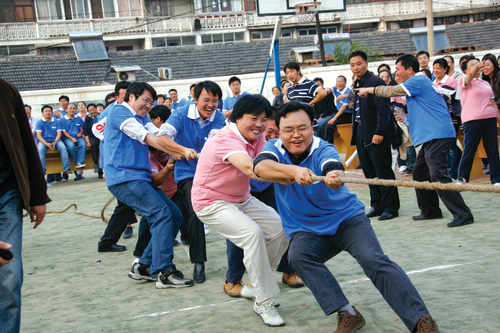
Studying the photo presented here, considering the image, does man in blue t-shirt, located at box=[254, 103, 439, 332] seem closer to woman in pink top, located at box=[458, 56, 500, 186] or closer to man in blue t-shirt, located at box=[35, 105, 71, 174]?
woman in pink top, located at box=[458, 56, 500, 186]

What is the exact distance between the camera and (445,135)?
539cm

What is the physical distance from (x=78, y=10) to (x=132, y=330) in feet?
116

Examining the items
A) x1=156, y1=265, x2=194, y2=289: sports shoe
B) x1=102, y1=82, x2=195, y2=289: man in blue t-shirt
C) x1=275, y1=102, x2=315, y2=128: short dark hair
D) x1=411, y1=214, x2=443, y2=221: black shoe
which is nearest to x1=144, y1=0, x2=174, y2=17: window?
x1=411, y1=214, x2=443, y2=221: black shoe

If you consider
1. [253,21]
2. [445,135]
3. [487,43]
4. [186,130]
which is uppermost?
[253,21]

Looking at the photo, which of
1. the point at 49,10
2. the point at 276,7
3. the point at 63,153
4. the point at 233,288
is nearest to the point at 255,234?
the point at 233,288

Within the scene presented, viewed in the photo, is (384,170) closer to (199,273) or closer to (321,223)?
(199,273)

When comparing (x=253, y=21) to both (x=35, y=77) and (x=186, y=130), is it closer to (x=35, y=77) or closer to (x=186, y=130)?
(x=35, y=77)

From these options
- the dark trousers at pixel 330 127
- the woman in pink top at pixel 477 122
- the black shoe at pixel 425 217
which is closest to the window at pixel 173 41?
the dark trousers at pixel 330 127

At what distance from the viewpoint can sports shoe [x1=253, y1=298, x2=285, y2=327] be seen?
3.27m

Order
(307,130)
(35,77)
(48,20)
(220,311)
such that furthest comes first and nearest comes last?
(48,20), (35,77), (220,311), (307,130)

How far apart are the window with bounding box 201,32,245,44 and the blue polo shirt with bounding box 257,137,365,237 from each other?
111 ft

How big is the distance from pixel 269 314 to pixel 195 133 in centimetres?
206

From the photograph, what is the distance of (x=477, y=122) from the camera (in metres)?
6.64

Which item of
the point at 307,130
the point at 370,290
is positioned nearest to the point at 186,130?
the point at 307,130
